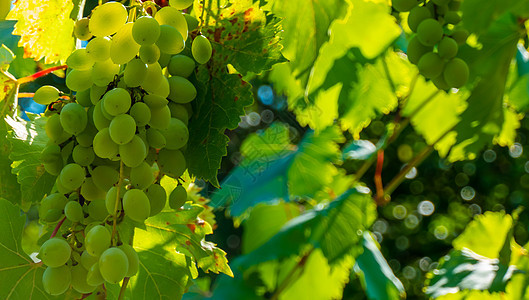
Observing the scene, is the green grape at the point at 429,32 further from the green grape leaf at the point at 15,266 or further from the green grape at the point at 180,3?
the green grape leaf at the point at 15,266

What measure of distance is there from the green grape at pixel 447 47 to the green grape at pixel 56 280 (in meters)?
0.36

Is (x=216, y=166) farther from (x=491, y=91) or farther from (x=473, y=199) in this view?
(x=473, y=199)

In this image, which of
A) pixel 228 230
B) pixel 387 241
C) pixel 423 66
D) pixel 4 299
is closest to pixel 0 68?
pixel 4 299

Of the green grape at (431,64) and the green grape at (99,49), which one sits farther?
the green grape at (431,64)

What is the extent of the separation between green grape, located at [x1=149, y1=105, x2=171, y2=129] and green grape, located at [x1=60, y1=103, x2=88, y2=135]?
1.9 inches

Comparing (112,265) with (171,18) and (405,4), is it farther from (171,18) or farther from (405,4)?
(405,4)

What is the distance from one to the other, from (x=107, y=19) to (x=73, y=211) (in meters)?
0.13

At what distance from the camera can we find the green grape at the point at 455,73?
520 millimetres

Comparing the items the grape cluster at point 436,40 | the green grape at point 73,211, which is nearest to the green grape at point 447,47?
the grape cluster at point 436,40

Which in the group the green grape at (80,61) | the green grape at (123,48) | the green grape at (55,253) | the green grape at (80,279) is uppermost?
the green grape at (123,48)

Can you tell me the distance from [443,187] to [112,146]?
17.9 feet

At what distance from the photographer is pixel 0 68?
1.73 feet

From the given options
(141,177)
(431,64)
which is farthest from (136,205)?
(431,64)

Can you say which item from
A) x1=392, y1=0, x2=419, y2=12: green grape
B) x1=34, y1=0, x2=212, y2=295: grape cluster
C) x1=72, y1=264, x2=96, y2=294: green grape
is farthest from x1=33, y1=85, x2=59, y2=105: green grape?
x1=392, y1=0, x2=419, y2=12: green grape
